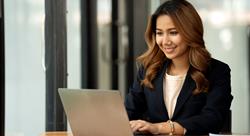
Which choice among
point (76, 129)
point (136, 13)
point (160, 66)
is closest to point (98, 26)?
point (136, 13)

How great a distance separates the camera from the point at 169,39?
2.18 m

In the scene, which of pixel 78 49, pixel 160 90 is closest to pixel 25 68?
pixel 78 49

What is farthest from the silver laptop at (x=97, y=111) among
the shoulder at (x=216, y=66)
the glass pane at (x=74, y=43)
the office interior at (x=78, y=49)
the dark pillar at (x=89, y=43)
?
the dark pillar at (x=89, y=43)

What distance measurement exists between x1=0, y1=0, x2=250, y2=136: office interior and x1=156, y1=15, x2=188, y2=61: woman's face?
1065 millimetres

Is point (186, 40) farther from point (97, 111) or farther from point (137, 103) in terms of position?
point (97, 111)

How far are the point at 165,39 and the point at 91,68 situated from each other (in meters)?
2.79

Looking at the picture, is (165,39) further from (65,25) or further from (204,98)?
(65,25)

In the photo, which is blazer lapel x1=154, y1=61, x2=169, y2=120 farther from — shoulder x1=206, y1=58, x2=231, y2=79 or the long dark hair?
shoulder x1=206, y1=58, x2=231, y2=79

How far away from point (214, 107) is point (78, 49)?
2.58 metres

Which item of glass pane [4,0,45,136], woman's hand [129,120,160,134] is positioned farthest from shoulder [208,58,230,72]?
glass pane [4,0,45,136]

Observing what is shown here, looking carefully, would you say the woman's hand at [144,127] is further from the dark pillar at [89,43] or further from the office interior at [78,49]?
the dark pillar at [89,43]

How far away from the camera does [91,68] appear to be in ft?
16.1

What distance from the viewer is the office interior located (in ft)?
11.3

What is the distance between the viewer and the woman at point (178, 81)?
2160 millimetres
